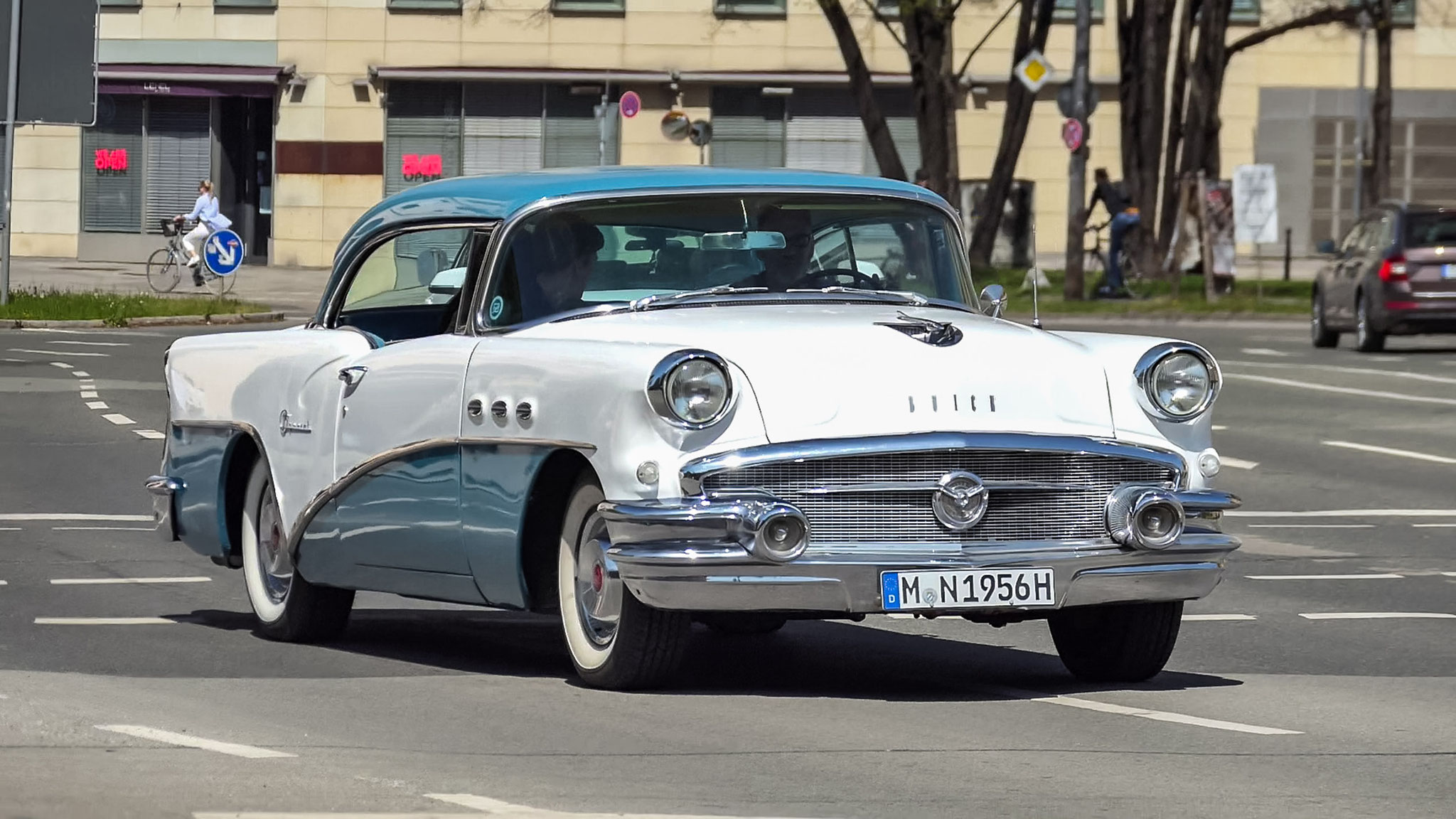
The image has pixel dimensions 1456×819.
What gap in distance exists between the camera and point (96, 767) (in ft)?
21.7

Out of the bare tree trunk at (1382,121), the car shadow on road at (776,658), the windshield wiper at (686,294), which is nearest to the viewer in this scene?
the car shadow on road at (776,658)

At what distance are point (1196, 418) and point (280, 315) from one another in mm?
27411

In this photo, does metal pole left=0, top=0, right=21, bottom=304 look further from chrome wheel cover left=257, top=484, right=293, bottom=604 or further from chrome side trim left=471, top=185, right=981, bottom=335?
chrome side trim left=471, top=185, right=981, bottom=335

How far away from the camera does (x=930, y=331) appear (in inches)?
320

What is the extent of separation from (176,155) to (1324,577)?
43.8m

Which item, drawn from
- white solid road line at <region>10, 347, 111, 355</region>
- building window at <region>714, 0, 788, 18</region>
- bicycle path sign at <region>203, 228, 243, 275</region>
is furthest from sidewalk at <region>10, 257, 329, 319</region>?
building window at <region>714, 0, 788, 18</region>

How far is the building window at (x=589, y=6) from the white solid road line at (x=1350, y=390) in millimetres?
29786

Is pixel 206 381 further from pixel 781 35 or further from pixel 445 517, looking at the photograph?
pixel 781 35

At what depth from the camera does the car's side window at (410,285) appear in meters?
9.37

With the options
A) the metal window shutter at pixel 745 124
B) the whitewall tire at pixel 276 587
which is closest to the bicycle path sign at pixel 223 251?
the metal window shutter at pixel 745 124

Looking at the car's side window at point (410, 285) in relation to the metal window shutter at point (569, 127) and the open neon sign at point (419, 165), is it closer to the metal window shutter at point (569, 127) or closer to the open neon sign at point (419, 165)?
the open neon sign at point (419, 165)

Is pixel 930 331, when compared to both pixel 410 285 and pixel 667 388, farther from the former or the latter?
pixel 410 285

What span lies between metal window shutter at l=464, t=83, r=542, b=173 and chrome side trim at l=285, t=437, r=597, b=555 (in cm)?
4533

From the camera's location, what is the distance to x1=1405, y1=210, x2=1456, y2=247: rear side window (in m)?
30.0
